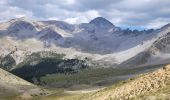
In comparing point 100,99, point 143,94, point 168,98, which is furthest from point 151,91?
point 100,99

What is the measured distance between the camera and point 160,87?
73.0 m

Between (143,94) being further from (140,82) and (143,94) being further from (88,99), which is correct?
(88,99)

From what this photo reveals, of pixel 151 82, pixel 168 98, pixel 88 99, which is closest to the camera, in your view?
pixel 168 98

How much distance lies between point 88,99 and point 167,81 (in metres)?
28.7

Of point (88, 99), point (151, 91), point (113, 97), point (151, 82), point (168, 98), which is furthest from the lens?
point (88, 99)

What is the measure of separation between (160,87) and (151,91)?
1.99 metres

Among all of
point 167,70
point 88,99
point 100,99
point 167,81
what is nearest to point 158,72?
point 167,70

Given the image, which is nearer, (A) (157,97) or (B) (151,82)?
(A) (157,97)

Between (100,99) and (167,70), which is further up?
(167,70)

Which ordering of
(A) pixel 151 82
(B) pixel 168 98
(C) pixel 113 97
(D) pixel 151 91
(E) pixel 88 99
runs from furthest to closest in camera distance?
(E) pixel 88 99
(C) pixel 113 97
(A) pixel 151 82
(D) pixel 151 91
(B) pixel 168 98

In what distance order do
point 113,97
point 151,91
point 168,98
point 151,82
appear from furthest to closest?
1. point 113,97
2. point 151,82
3. point 151,91
4. point 168,98

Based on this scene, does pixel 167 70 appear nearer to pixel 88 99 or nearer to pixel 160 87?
pixel 160 87

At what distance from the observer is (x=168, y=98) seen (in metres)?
64.6

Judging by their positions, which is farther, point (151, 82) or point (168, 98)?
point (151, 82)
